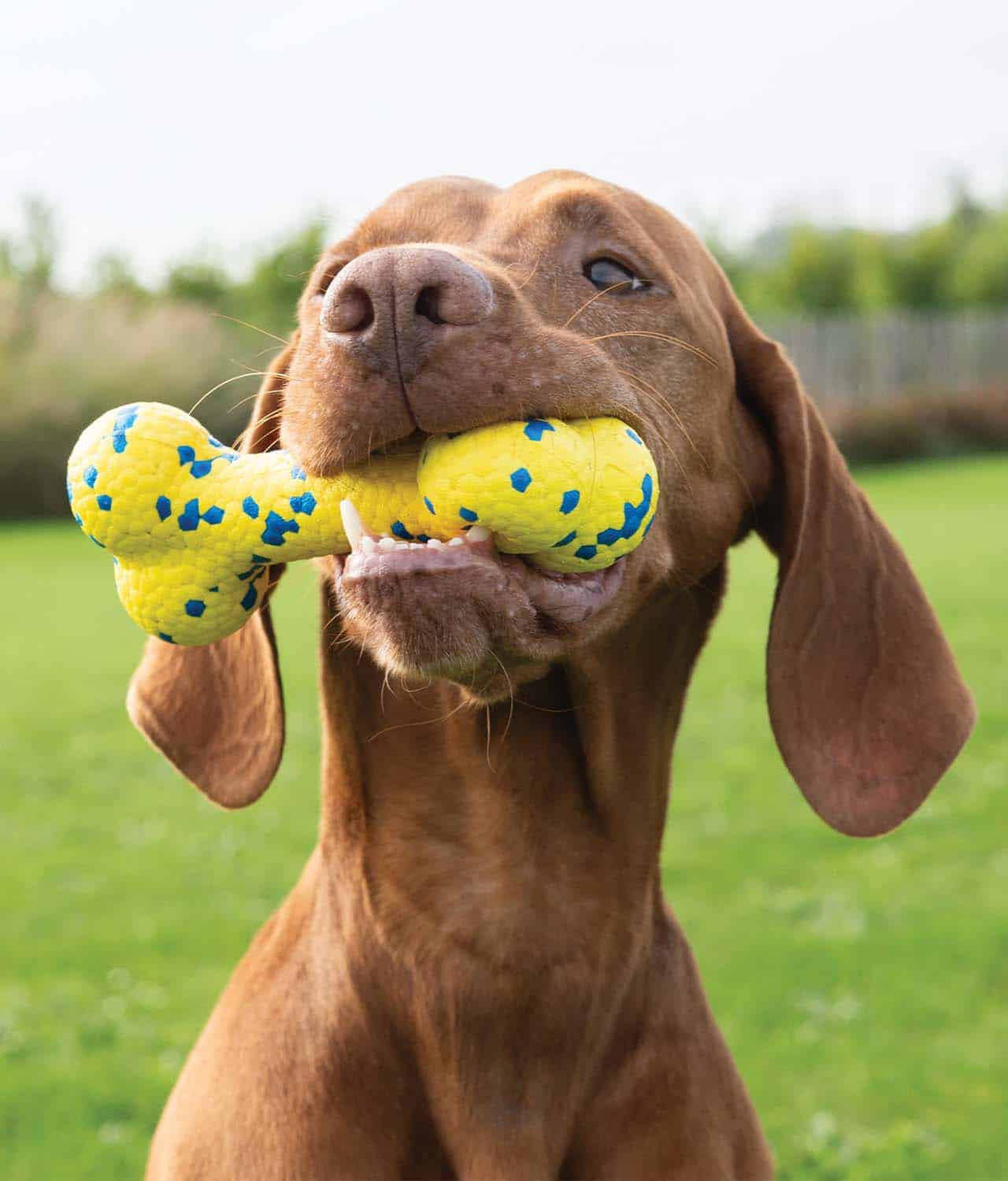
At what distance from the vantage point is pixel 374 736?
8.51ft

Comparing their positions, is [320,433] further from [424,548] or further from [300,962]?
[300,962]

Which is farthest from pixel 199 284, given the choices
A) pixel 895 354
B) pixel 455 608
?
pixel 455 608

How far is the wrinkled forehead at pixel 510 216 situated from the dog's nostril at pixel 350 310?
57cm

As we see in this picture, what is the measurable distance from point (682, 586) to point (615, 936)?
64 centimetres

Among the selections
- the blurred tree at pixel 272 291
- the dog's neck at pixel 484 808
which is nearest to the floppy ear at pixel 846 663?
the dog's neck at pixel 484 808

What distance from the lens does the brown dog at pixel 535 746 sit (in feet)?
7.49

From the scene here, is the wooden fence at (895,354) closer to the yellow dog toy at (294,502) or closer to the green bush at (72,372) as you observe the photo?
the green bush at (72,372)

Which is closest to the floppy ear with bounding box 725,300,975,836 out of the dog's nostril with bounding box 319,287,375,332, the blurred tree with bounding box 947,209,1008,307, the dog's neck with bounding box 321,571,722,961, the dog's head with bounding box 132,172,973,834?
the dog's head with bounding box 132,172,973,834

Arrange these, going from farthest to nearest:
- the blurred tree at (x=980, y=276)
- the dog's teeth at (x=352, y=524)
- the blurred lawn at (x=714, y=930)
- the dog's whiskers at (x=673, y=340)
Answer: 1. the blurred tree at (x=980, y=276)
2. the blurred lawn at (x=714, y=930)
3. the dog's whiskers at (x=673, y=340)
4. the dog's teeth at (x=352, y=524)

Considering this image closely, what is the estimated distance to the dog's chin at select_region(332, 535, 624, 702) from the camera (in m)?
2.02

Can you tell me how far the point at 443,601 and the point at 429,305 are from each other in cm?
39

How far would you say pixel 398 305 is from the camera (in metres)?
1.97

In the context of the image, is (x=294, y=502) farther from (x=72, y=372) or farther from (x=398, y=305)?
(x=72, y=372)

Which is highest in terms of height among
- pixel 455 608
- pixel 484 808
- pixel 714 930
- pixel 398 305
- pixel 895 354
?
pixel 398 305
